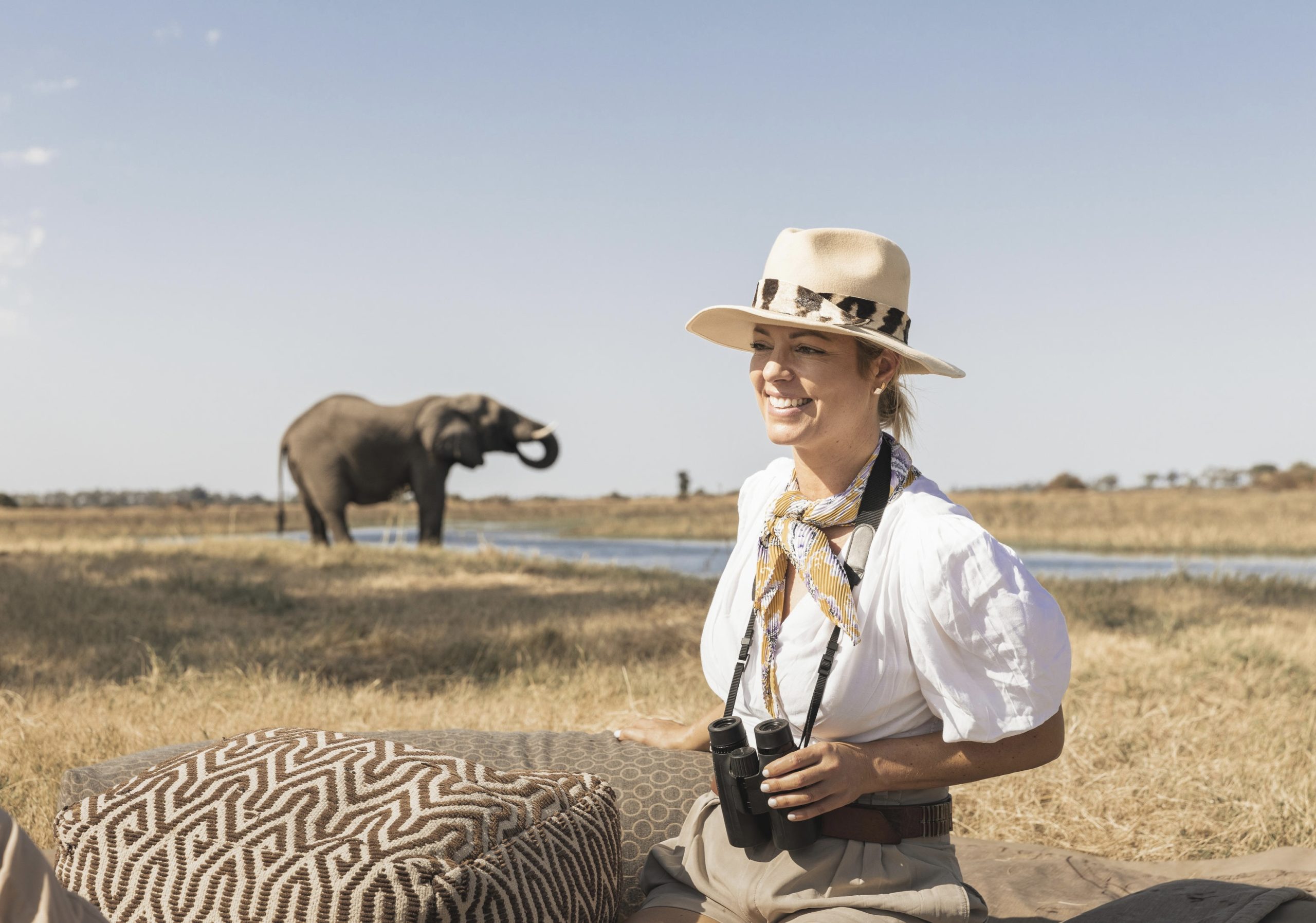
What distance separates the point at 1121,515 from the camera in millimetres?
32438

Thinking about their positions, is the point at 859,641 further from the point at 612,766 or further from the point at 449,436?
the point at 449,436

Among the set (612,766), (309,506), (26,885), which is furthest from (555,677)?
(309,506)

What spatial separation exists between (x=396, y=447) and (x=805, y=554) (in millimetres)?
17526

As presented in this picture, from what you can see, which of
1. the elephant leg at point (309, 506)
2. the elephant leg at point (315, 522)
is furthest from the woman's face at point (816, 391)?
the elephant leg at point (315, 522)

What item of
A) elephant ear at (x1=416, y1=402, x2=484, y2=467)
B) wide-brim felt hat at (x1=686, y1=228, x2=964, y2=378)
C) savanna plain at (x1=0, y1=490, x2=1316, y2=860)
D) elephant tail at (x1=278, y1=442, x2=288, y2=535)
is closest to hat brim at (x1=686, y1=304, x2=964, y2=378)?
wide-brim felt hat at (x1=686, y1=228, x2=964, y2=378)

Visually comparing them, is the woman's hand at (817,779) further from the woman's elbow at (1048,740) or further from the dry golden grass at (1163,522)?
the dry golden grass at (1163,522)

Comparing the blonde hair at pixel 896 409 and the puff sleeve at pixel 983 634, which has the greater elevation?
the blonde hair at pixel 896 409

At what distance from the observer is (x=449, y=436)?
18.2 m

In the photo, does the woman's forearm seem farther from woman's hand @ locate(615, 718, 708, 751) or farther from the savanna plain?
the savanna plain

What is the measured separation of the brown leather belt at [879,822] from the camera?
6.69 ft

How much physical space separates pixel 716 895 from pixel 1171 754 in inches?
131

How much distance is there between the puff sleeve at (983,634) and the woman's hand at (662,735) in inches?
36.9

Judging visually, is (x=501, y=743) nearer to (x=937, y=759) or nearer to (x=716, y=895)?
(x=716, y=895)

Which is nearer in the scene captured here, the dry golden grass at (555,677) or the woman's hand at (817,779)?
the woman's hand at (817,779)
